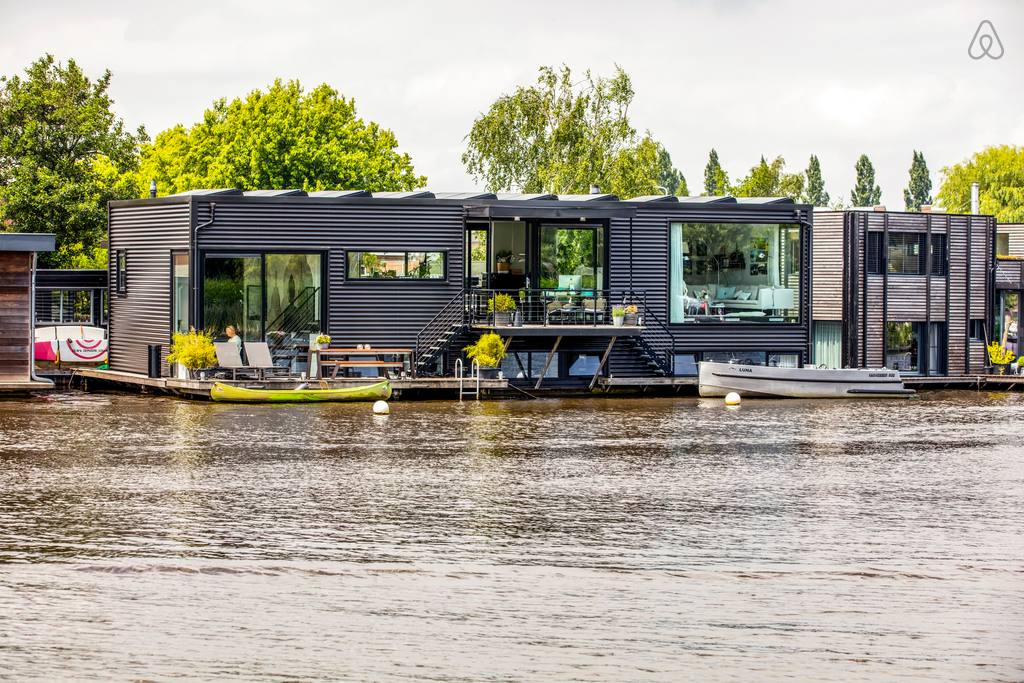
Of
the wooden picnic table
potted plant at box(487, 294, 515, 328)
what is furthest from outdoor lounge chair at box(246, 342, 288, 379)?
potted plant at box(487, 294, 515, 328)

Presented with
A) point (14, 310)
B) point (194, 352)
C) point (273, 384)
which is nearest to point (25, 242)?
point (14, 310)

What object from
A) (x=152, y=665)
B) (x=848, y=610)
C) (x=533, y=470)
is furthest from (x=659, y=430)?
(x=152, y=665)

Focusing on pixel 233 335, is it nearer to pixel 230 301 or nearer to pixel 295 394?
pixel 230 301

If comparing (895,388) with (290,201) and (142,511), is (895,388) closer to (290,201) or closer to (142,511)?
(290,201)

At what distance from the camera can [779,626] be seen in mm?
15664

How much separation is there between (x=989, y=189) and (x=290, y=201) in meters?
73.5

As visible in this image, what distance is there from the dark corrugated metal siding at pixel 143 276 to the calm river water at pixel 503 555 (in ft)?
28.8

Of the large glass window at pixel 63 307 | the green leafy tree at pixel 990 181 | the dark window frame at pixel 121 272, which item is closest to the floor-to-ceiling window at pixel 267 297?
the dark window frame at pixel 121 272

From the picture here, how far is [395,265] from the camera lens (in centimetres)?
4262

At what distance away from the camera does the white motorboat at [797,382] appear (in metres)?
44.3

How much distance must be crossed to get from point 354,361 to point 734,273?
448 inches

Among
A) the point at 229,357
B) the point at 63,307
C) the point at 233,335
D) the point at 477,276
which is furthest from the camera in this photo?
the point at 63,307

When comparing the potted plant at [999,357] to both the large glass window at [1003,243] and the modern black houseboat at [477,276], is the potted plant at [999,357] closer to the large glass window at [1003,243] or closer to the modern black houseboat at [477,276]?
the large glass window at [1003,243]

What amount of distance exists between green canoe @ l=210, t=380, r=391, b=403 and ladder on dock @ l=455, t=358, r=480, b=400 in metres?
2.03
